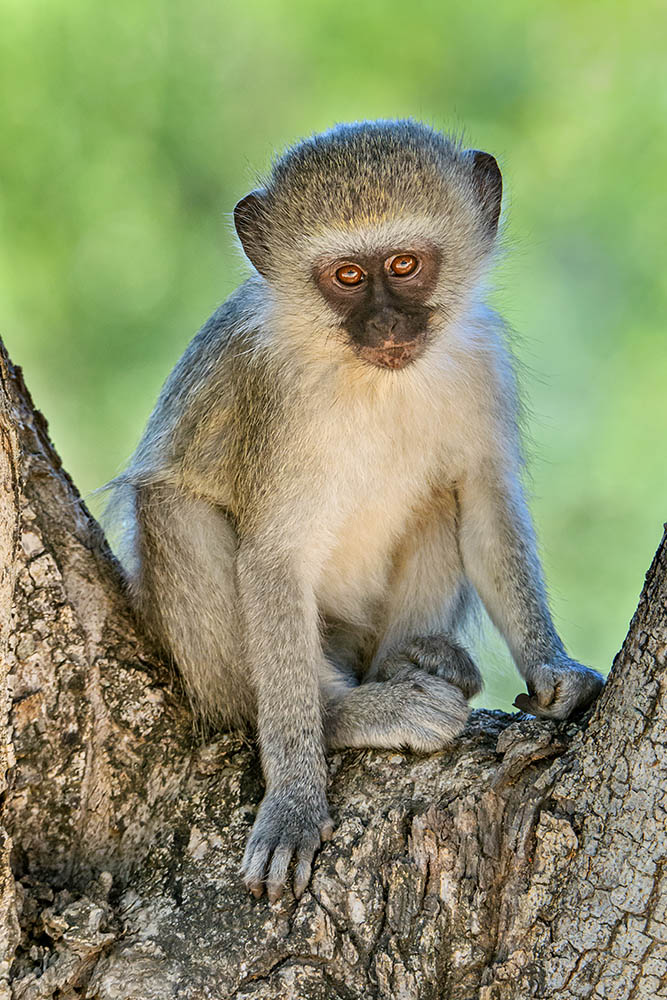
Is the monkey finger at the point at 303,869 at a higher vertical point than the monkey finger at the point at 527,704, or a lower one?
lower

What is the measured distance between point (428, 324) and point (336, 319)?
271 mm

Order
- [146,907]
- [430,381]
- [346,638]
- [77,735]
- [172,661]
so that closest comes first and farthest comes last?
[146,907] < [77,735] < [172,661] < [430,381] < [346,638]

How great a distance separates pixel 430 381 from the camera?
3.58 metres

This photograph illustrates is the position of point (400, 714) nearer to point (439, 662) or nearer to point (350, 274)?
point (439, 662)

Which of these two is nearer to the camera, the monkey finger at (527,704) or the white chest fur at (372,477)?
the monkey finger at (527,704)

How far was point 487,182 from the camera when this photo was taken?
3721 millimetres

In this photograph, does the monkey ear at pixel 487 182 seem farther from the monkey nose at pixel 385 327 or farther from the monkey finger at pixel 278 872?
the monkey finger at pixel 278 872

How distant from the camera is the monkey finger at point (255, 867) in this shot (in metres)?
2.68

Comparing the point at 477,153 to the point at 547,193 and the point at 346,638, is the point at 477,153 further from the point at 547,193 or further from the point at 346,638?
the point at 547,193

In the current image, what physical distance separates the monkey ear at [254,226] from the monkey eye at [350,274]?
0.33 metres

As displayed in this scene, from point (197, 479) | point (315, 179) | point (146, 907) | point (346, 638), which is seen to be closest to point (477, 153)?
point (315, 179)

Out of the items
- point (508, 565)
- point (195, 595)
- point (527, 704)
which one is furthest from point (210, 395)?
point (527, 704)

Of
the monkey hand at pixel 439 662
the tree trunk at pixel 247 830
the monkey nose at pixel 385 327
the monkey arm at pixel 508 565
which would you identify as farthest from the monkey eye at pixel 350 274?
the monkey hand at pixel 439 662

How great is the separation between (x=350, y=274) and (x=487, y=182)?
0.63 metres
